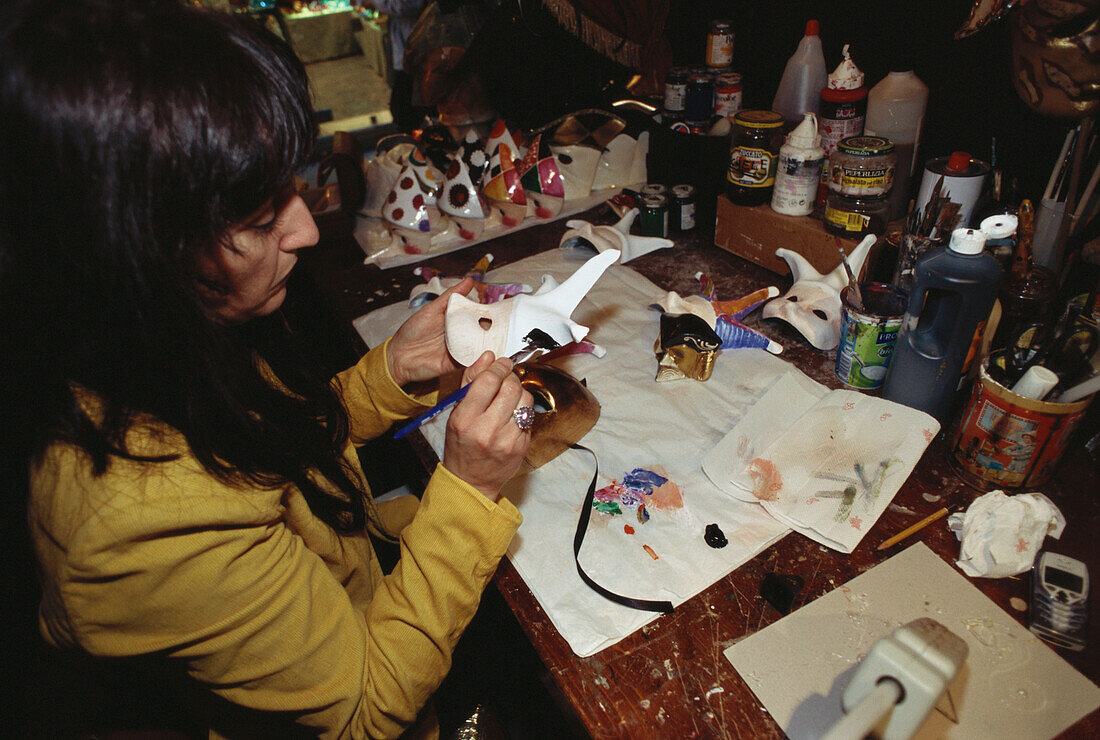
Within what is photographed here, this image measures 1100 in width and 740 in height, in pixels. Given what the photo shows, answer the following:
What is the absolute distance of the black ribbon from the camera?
69cm

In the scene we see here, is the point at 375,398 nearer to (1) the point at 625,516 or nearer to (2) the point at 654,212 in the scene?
(1) the point at 625,516

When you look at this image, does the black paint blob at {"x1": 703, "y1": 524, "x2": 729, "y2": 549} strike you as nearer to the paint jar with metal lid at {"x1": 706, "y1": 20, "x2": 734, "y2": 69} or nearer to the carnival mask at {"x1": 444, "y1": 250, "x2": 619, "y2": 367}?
the carnival mask at {"x1": 444, "y1": 250, "x2": 619, "y2": 367}

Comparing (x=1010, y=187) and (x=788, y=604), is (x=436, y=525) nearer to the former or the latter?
(x=788, y=604)

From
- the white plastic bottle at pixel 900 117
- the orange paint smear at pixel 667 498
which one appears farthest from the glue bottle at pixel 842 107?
the orange paint smear at pixel 667 498

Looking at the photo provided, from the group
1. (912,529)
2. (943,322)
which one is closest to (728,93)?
(943,322)

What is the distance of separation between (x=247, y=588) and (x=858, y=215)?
118 centimetres

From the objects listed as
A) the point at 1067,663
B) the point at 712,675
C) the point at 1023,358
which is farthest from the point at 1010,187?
the point at 712,675

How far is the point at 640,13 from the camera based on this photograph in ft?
5.52

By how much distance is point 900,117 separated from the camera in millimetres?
1146

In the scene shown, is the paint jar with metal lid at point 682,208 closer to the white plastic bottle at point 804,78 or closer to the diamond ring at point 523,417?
the white plastic bottle at point 804,78

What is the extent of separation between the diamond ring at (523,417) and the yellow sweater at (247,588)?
101 millimetres

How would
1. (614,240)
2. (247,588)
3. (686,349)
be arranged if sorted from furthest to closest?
(614,240) < (686,349) < (247,588)

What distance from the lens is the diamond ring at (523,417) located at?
0.72 metres

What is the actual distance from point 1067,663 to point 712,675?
0.36 metres
